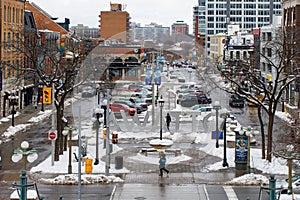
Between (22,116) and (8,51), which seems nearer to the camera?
(8,51)

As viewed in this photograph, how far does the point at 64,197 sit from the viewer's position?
90.6 ft

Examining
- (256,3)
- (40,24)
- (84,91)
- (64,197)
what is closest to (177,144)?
(64,197)

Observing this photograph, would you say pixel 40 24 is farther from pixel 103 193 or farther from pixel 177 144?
pixel 103 193

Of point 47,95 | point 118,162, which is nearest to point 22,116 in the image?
point 47,95

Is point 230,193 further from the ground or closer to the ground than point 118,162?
closer to the ground

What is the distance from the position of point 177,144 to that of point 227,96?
1426 inches

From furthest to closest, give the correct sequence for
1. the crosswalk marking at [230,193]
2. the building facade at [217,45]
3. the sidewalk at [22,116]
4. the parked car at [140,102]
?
the building facade at [217,45]
the parked car at [140,102]
the sidewalk at [22,116]
the crosswalk marking at [230,193]

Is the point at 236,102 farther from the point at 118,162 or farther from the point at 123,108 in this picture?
the point at 118,162

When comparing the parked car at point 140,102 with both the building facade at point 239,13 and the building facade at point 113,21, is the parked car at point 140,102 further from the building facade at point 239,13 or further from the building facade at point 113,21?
the building facade at point 239,13

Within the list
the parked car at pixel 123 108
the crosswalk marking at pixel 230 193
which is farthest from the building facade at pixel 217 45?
the crosswalk marking at pixel 230 193

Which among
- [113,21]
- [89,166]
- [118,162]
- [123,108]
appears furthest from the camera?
[113,21]

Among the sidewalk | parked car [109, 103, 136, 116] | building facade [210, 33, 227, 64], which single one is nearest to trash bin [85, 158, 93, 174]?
Answer: the sidewalk

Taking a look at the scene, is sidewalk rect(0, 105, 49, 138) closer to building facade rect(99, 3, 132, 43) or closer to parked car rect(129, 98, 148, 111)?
parked car rect(129, 98, 148, 111)

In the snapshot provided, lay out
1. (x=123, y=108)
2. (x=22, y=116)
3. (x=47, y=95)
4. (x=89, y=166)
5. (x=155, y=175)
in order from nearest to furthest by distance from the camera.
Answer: (x=155, y=175)
(x=89, y=166)
(x=47, y=95)
(x=123, y=108)
(x=22, y=116)
